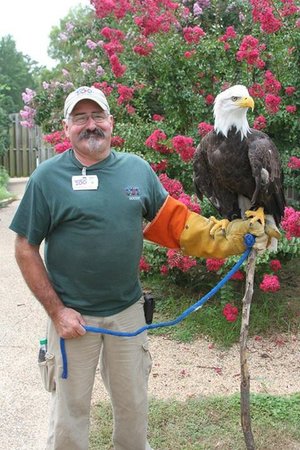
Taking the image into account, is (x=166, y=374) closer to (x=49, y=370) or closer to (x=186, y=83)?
(x=49, y=370)

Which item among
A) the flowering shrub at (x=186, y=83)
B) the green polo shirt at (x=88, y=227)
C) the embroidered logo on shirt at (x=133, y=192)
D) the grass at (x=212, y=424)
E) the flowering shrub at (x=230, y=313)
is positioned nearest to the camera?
the green polo shirt at (x=88, y=227)

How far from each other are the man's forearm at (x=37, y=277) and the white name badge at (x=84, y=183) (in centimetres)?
33

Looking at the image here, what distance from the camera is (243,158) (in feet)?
9.37

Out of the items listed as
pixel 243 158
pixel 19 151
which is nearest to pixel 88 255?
pixel 243 158

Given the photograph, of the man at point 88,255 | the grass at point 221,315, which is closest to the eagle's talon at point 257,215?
the man at point 88,255

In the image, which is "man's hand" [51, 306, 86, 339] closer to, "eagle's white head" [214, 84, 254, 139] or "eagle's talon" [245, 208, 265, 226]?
"eagle's talon" [245, 208, 265, 226]

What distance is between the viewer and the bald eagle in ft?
9.10

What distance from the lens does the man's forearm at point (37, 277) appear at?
96.0 inches

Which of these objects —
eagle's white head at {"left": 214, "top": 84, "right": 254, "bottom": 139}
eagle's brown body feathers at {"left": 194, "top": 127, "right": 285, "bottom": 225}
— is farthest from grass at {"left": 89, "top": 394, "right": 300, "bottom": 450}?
eagle's white head at {"left": 214, "top": 84, "right": 254, "bottom": 139}

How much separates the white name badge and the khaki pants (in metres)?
0.59

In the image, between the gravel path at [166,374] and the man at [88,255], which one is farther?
the gravel path at [166,374]

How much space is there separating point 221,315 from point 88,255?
2665 mm

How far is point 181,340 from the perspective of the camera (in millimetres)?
4672

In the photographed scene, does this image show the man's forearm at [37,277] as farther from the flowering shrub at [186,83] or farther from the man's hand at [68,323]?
the flowering shrub at [186,83]
